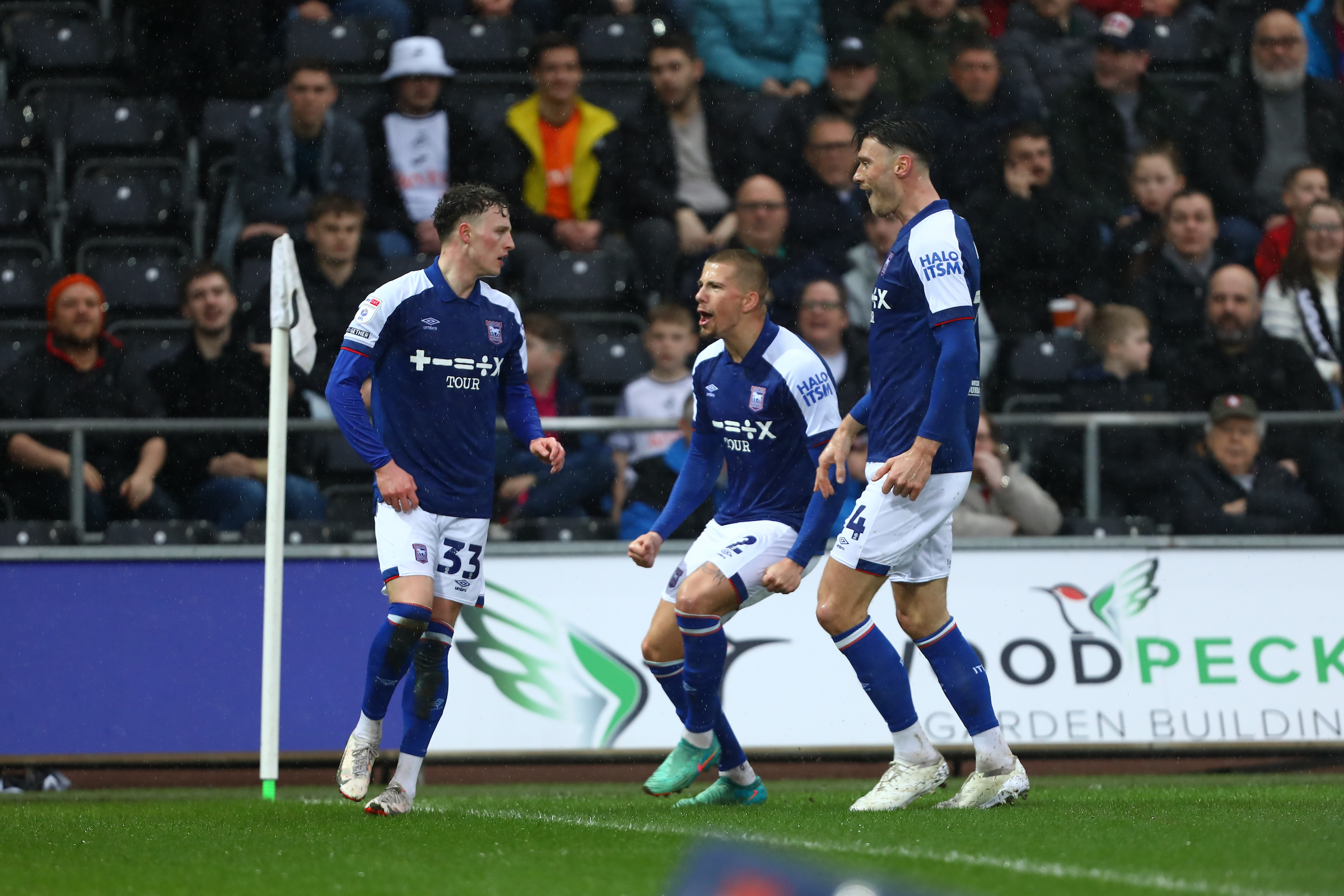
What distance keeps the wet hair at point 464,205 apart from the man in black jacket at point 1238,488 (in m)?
5.19

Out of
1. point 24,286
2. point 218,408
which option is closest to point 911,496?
point 218,408

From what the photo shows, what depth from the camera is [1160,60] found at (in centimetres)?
1487

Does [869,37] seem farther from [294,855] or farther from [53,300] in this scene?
[294,855]

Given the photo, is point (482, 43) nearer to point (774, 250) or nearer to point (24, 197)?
point (774, 250)

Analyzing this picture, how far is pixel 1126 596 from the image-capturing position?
10.2m

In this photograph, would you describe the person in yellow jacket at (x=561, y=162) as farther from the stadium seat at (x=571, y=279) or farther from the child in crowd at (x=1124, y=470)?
the child in crowd at (x=1124, y=470)

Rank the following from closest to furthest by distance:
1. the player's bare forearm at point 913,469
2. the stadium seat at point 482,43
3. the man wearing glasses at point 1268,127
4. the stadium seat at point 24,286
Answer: the player's bare forearm at point 913,469 < the stadium seat at point 24,286 < the man wearing glasses at point 1268,127 < the stadium seat at point 482,43

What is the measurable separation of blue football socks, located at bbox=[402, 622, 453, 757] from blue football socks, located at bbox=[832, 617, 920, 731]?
1.68m

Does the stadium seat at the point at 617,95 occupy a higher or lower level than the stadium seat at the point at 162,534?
higher

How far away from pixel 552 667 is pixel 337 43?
6327 mm

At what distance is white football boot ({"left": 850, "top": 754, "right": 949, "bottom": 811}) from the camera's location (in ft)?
22.9

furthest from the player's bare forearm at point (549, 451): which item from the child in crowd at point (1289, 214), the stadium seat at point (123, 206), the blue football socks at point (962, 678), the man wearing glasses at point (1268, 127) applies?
the man wearing glasses at point (1268, 127)

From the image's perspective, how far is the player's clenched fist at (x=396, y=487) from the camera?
712cm

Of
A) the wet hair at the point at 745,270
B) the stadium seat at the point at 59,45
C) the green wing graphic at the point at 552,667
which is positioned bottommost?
the green wing graphic at the point at 552,667
